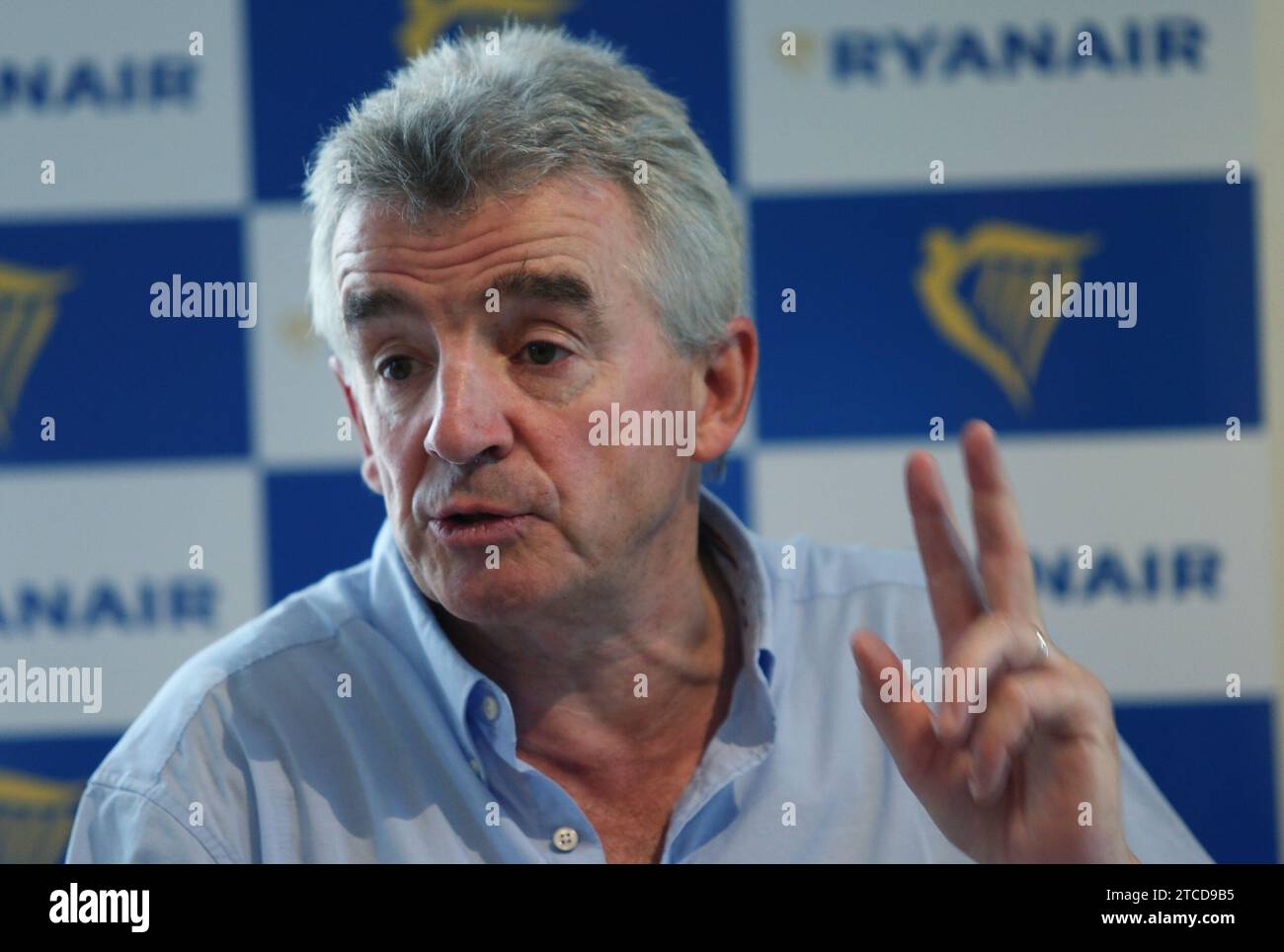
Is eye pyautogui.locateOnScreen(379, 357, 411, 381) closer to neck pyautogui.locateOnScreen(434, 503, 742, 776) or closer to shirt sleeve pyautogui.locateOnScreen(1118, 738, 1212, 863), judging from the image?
neck pyautogui.locateOnScreen(434, 503, 742, 776)

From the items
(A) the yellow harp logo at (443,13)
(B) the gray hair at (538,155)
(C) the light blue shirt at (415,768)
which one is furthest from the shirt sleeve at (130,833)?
(A) the yellow harp logo at (443,13)

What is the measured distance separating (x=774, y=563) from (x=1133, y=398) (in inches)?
23.7

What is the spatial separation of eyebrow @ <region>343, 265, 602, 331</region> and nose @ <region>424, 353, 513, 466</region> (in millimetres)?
72

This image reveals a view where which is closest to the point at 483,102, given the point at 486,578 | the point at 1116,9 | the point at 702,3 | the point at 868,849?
the point at 486,578

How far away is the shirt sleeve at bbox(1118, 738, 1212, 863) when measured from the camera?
1.21 meters

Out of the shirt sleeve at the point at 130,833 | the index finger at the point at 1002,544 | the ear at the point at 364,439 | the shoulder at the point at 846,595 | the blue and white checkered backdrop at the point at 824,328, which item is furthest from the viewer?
Answer: the blue and white checkered backdrop at the point at 824,328

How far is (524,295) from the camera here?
1.11 m

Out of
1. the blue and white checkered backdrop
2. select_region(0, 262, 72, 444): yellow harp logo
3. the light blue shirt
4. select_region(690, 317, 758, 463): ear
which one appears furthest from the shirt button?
select_region(0, 262, 72, 444): yellow harp logo

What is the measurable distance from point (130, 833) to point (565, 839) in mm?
400

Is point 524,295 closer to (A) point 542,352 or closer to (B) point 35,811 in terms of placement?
(A) point 542,352

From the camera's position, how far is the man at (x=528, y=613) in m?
1.09

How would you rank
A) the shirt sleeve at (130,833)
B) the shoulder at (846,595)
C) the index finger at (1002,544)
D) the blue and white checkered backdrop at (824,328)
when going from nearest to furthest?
the index finger at (1002,544)
the shirt sleeve at (130,833)
the shoulder at (846,595)
the blue and white checkered backdrop at (824,328)

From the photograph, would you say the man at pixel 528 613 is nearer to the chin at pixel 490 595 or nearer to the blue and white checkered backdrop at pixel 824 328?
the chin at pixel 490 595

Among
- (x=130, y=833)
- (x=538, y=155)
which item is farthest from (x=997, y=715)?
(x=130, y=833)
